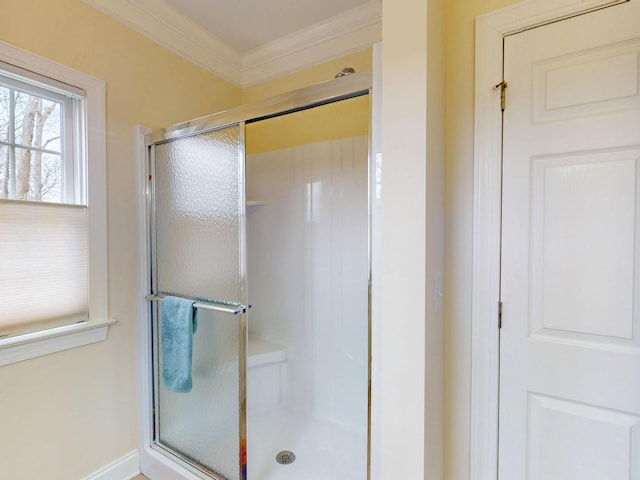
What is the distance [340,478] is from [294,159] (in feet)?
6.75

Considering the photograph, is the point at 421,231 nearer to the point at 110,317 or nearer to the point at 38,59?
the point at 110,317

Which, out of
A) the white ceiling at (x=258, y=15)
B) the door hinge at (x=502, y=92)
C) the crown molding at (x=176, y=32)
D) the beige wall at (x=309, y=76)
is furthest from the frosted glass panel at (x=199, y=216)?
the door hinge at (x=502, y=92)

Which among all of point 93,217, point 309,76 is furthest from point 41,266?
point 309,76

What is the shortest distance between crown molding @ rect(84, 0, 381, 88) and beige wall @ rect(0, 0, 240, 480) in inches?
3.3

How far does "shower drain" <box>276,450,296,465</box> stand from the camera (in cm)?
180

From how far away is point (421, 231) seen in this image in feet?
3.13

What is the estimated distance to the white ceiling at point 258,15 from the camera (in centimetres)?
182

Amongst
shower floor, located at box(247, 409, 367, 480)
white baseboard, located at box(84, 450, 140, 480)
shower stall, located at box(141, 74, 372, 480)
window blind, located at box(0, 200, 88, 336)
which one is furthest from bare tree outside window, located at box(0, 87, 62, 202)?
shower floor, located at box(247, 409, 367, 480)

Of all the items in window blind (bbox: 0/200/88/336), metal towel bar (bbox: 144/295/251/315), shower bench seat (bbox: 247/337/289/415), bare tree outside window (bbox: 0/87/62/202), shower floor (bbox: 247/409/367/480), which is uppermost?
bare tree outside window (bbox: 0/87/62/202)

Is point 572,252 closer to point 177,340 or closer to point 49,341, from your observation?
point 177,340

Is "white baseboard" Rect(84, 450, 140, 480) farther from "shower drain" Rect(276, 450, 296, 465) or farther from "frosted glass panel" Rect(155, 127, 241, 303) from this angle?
"frosted glass panel" Rect(155, 127, 241, 303)

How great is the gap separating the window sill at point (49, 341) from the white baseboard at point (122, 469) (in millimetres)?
687

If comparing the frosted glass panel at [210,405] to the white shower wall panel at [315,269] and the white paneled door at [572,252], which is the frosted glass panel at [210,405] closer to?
the white shower wall panel at [315,269]

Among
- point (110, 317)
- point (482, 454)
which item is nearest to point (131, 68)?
point (110, 317)
